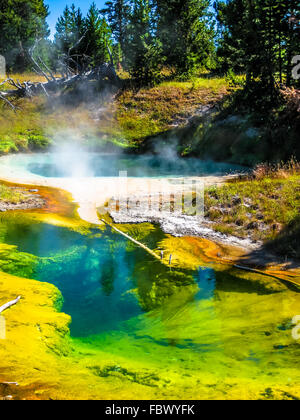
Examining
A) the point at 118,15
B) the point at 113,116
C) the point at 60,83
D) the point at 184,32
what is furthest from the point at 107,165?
the point at 118,15

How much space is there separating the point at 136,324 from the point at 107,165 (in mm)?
14579

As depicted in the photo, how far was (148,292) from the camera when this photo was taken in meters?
7.48

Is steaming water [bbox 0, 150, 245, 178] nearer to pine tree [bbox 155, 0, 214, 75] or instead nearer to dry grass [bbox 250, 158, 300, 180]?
dry grass [bbox 250, 158, 300, 180]

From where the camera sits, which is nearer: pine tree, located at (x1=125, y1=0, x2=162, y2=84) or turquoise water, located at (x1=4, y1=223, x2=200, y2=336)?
turquoise water, located at (x1=4, y1=223, x2=200, y2=336)

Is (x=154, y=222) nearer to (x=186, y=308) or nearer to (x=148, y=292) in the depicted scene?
(x=148, y=292)

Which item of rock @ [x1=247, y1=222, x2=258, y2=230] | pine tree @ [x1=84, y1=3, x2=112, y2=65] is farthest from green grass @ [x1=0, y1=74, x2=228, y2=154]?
rock @ [x1=247, y1=222, x2=258, y2=230]

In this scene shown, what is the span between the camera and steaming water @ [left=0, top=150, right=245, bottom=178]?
17.7 metres

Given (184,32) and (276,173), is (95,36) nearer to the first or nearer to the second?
(184,32)

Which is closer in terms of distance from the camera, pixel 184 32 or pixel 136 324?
pixel 136 324

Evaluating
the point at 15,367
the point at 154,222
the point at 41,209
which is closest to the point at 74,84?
the point at 41,209

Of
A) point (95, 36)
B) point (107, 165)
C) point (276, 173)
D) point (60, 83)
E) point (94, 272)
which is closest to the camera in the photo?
point (94, 272)

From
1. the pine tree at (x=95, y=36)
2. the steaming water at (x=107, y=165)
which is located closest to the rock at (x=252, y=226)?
the steaming water at (x=107, y=165)

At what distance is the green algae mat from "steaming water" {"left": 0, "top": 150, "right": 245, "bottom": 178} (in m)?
8.05

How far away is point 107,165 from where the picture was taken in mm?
20016
